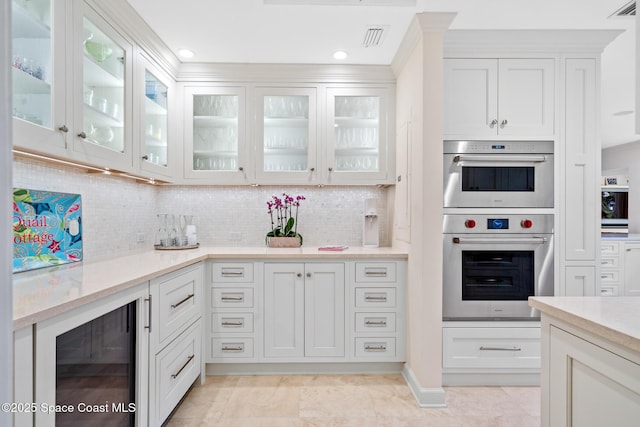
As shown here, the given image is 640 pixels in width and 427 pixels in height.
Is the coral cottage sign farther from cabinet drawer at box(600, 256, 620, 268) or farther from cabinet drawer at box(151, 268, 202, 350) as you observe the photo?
cabinet drawer at box(600, 256, 620, 268)

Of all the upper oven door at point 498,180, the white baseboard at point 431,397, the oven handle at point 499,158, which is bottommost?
the white baseboard at point 431,397

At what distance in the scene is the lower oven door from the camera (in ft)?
7.87

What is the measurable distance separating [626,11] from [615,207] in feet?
12.8

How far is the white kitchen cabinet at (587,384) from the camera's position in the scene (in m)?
0.83

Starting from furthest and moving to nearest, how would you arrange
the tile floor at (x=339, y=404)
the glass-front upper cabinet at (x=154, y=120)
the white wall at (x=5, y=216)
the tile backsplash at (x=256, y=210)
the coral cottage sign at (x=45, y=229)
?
the tile backsplash at (x=256, y=210)
the glass-front upper cabinet at (x=154, y=120)
the tile floor at (x=339, y=404)
the coral cottage sign at (x=45, y=229)
the white wall at (x=5, y=216)

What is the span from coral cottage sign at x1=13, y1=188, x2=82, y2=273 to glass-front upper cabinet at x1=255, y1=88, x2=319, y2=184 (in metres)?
1.34

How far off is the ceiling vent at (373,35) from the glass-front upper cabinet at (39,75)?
1.69 meters

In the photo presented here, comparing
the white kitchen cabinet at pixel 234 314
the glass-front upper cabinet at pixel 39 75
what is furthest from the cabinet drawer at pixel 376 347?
the glass-front upper cabinet at pixel 39 75

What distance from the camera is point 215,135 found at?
9.67ft

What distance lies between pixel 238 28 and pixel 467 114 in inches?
65.8

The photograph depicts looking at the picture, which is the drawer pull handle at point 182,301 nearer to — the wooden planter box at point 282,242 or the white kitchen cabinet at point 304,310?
the white kitchen cabinet at point 304,310

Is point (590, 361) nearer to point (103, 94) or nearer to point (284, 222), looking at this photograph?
point (103, 94)

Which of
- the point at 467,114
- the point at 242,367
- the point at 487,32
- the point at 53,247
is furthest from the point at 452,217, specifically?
the point at 53,247

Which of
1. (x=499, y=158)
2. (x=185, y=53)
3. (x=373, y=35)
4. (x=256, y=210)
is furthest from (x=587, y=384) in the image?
(x=185, y=53)
